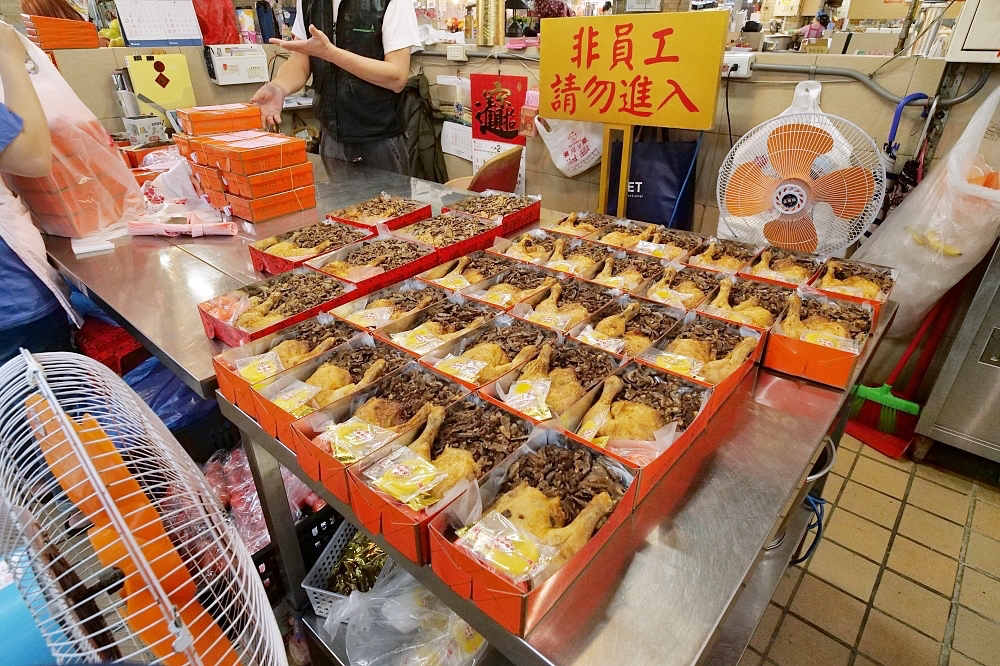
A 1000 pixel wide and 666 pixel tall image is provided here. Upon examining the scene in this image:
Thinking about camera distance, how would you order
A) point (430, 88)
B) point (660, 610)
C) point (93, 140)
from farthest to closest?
point (430, 88)
point (93, 140)
point (660, 610)

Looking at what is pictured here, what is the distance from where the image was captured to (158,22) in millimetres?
4219

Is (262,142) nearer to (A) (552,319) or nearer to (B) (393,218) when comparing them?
(B) (393,218)

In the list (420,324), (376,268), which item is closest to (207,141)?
(376,268)

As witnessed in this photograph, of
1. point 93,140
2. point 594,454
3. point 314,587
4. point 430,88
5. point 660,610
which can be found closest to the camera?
point 660,610

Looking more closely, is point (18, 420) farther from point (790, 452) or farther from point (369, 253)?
point (790, 452)

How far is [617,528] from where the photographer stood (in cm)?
94

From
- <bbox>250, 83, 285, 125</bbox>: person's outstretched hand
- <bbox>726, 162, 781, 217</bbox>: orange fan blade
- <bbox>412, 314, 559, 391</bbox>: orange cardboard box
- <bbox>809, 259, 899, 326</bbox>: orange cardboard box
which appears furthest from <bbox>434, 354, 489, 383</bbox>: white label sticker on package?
<bbox>250, 83, 285, 125</bbox>: person's outstretched hand

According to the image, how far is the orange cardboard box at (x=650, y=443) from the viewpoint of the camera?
96 centimetres

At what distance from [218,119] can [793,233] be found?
2705 mm

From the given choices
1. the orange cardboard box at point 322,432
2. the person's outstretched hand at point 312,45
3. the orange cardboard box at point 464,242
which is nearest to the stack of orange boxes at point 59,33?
the person's outstretched hand at point 312,45

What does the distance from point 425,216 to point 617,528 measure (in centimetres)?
160

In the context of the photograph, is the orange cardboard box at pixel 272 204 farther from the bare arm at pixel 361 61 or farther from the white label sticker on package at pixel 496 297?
the white label sticker on package at pixel 496 297

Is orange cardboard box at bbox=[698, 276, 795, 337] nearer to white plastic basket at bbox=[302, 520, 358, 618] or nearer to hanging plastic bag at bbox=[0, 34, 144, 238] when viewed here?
white plastic basket at bbox=[302, 520, 358, 618]

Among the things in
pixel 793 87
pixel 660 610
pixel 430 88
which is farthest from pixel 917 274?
pixel 430 88
